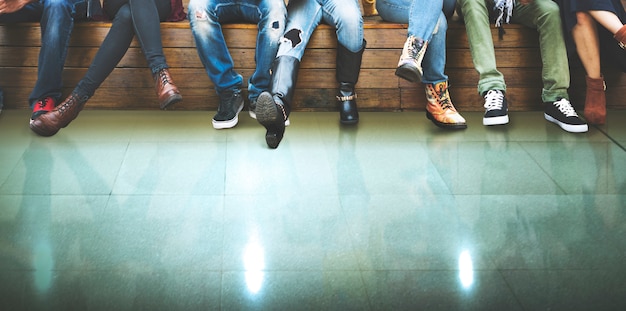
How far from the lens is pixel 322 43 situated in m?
3.81

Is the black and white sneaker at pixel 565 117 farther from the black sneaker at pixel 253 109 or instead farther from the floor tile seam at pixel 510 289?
the floor tile seam at pixel 510 289

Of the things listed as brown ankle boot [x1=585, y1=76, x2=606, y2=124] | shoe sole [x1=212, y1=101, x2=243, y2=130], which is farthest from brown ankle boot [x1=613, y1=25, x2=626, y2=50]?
shoe sole [x1=212, y1=101, x2=243, y2=130]

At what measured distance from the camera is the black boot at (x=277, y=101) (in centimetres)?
305

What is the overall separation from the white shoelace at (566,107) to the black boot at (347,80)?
94 cm

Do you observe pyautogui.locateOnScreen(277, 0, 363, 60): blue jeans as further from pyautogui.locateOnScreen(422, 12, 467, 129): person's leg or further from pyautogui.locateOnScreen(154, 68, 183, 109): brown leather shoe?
pyautogui.locateOnScreen(154, 68, 183, 109): brown leather shoe

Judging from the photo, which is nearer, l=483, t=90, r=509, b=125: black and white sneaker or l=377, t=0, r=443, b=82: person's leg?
l=377, t=0, r=443, b=82: person's leg

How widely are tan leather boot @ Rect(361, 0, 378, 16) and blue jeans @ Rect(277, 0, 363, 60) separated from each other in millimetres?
412

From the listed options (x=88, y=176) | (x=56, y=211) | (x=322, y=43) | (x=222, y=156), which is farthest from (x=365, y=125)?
(x=56, y=211)

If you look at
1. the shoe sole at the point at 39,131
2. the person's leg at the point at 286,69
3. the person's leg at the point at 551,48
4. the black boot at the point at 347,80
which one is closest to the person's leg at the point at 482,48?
the person's leg at the point at 551,48

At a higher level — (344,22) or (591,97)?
(344,22)

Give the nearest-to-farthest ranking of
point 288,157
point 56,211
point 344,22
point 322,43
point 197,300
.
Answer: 1. point 197,300
2. point 56,211
3. point 288,157
4. point 344,22
5. point 322,43

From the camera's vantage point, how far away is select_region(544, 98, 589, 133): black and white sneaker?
3.58 m

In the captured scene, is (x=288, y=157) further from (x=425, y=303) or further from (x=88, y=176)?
(x=425, y=303)

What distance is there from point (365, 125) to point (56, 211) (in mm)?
1547
